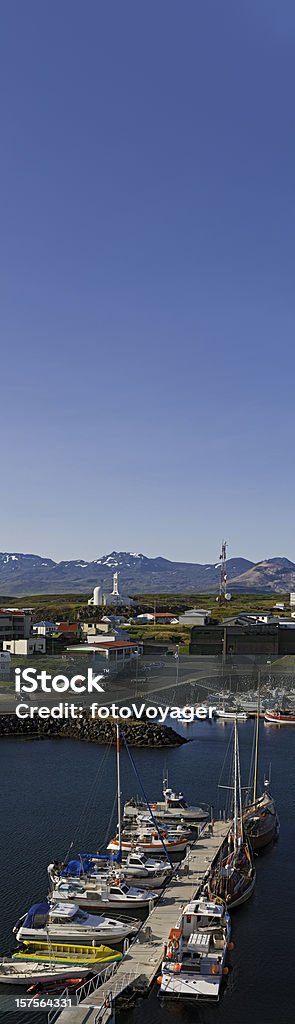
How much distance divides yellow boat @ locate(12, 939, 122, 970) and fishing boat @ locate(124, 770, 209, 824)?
527 centimetres

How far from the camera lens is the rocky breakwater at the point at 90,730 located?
23344 mm

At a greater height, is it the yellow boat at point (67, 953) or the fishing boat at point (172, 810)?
the fishing boat at point (172, 810)

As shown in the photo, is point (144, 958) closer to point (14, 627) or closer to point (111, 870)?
point (111, 870)

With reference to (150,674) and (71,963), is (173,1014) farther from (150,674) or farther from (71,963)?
(150,674)

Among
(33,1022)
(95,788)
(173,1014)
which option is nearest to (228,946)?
(173,1014)

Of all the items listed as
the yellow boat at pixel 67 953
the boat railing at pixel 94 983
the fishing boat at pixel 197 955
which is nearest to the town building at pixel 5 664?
the yellow boat at pixel 67 953

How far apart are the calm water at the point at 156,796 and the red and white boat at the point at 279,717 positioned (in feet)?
3.04

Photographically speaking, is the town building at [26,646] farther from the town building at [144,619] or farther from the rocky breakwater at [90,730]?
the town building at [144,619]

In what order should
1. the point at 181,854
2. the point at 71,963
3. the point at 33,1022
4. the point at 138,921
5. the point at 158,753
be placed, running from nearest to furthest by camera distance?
the point at 33,1022, the point at 71,963, the point at 138,921, the point at 181,854, the point at 158,753

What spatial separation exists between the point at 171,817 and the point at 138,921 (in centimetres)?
460

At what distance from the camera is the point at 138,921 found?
1115 cm

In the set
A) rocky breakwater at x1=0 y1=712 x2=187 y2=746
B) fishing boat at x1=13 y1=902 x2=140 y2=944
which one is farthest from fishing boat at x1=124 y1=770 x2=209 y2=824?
rocky breakwater at x1=0 y1=712 x2=187 y2=746

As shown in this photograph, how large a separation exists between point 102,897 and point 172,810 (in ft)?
14.1

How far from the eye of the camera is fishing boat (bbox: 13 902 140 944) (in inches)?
413
